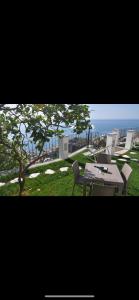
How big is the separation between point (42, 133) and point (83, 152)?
3.87 metres

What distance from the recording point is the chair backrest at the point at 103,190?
2.78m

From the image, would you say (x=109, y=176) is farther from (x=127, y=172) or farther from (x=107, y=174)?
(x=127, y=172)

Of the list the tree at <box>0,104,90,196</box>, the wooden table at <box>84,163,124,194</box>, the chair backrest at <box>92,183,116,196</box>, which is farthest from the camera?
the wooden table at <box>84,163,124,194</box>

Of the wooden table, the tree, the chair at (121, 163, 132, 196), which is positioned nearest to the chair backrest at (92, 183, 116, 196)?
the wooden table

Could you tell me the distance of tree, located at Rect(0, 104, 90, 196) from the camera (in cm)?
247

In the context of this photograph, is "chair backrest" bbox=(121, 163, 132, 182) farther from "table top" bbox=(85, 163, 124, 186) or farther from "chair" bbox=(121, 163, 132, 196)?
"table top" bbox=(85, 163, 124, 186)

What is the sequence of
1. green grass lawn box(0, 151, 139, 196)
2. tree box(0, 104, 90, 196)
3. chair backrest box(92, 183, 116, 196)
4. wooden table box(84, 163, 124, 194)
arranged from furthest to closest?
green grass lawn box(0, 151, 139, 196) < wooden table box(84, 163, 124, 194) < chair backrest box(92, 183, 116, 196) < tree box(0, 104, 90, 196)

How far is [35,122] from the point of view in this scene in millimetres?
2480

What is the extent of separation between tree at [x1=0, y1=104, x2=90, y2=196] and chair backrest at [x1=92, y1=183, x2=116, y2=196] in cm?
91

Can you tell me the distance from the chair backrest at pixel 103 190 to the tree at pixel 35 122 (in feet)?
2.98

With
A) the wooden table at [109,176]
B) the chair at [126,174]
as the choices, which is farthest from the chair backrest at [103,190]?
the chair at [126,174]
